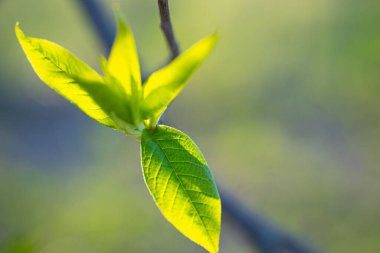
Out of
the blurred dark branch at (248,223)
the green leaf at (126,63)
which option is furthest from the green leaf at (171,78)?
the blurred dark branch at (248,223)

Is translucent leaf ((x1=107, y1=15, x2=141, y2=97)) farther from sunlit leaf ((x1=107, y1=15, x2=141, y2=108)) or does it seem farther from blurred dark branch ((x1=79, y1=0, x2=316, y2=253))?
blurred dark branch ((x1=79, y1=0, x2=316, y2=253))

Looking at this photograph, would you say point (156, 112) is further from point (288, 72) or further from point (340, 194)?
point (288, 72)

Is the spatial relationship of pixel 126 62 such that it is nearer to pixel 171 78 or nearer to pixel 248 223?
pixel 171 78

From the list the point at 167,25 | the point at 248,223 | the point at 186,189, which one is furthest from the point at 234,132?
the point at 186,189

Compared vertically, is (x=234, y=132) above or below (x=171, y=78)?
below

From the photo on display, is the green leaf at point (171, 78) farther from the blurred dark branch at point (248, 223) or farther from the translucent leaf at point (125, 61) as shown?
the blurred dark branch at point (248, 223)

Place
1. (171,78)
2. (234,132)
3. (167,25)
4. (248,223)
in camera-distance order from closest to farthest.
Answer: (171,78) → (167,25) → (248,223) → (234,132)

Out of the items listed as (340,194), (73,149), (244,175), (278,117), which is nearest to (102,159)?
(73,149)
